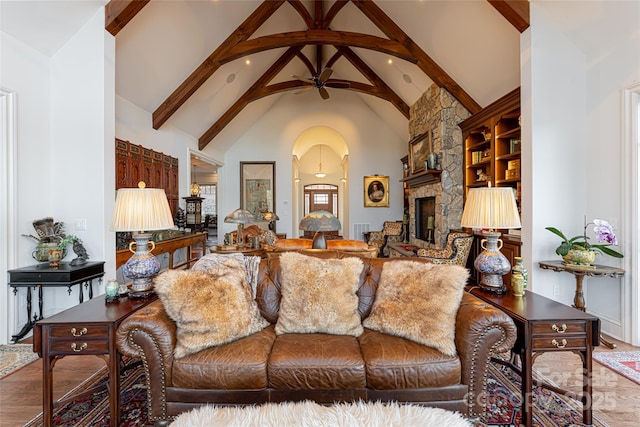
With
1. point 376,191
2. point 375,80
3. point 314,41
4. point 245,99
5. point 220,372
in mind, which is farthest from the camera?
point 376,191

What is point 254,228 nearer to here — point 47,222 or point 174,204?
point 174,204

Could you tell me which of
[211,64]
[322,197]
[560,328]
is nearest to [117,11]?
[211,64]

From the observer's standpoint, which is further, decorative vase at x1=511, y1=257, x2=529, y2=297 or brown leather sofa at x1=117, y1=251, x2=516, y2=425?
decorative vase at x1=511, y1=257, x2=529, y2=297

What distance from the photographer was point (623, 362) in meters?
2.49

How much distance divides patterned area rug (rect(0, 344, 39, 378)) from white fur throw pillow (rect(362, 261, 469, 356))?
2.87 m

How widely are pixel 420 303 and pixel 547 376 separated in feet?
4.51

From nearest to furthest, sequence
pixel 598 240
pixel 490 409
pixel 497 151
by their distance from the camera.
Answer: pixel 490 409 → pixel 598 240 → pixel 497 151

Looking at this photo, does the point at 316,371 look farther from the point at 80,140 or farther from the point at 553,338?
the point at 80,140

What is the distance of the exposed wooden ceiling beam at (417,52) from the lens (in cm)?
488

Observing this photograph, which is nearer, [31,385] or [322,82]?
[31,385]

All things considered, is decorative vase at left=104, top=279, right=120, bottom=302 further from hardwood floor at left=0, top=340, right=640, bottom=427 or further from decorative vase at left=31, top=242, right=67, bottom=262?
decorative vase at left=31, top=242, right=67, bottom=262

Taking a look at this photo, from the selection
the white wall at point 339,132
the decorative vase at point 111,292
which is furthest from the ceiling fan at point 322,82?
the decorative vase at point 111,292

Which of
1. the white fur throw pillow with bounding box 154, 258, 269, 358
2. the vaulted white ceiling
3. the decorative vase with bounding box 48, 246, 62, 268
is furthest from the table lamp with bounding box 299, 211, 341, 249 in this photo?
the vaulted white ceiling

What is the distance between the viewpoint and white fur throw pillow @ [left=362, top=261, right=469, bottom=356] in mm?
1771
